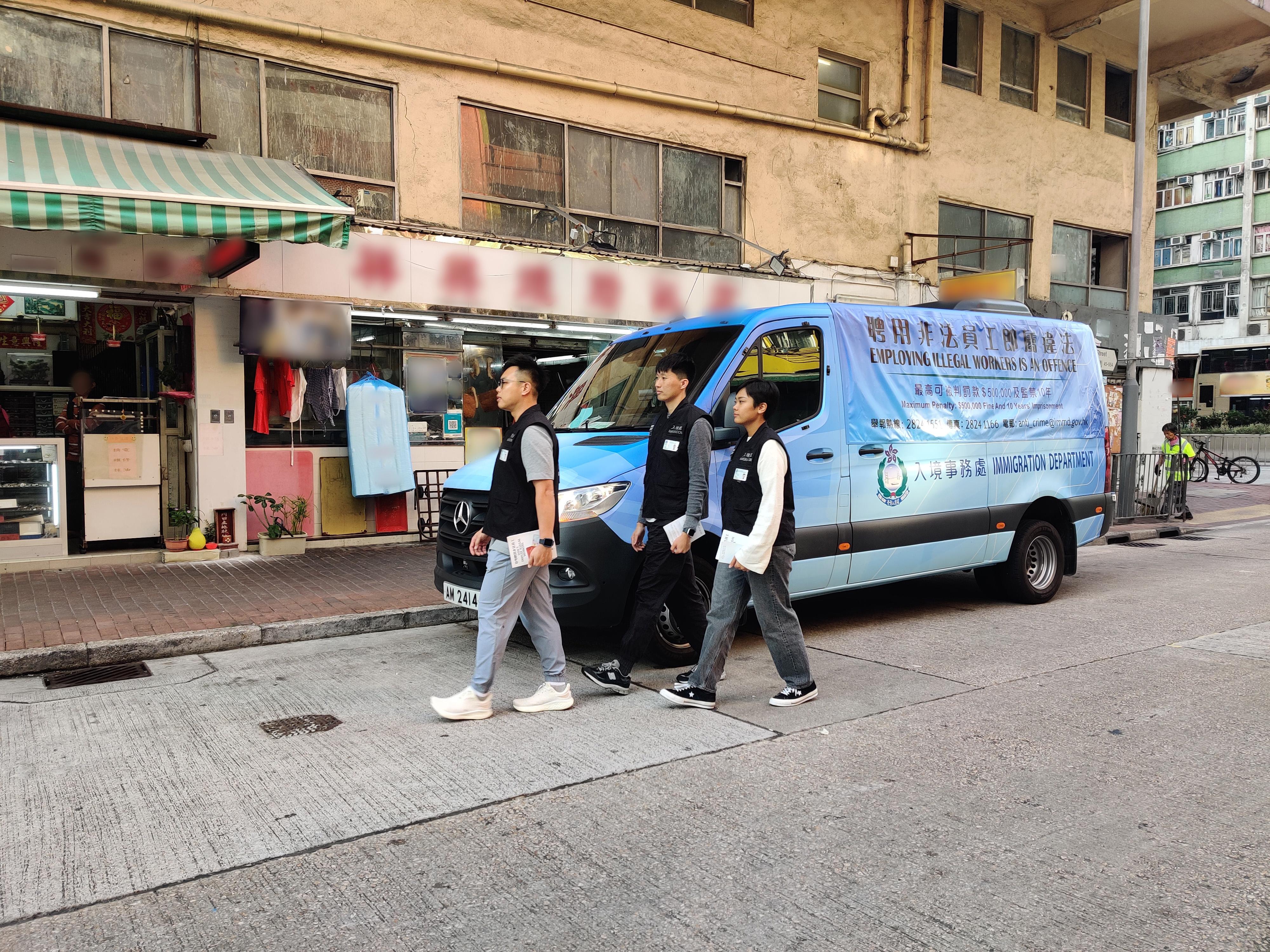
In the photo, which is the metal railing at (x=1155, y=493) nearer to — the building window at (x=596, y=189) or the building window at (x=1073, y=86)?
the building window at (x=596, y=189)

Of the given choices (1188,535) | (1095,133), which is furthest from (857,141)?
(1188,535)

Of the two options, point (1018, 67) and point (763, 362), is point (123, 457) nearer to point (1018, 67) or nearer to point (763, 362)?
point (763, 362)

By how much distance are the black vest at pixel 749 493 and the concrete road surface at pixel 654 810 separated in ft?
3.39

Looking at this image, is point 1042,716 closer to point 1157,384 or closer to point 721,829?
point 721,829

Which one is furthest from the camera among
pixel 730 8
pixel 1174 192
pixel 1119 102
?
pixel 1174 192

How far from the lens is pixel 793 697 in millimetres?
5406

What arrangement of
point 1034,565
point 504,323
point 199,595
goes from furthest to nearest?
point 504,323, point 1034,565, point 199,595

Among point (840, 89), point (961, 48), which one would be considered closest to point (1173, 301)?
point (961, 48)

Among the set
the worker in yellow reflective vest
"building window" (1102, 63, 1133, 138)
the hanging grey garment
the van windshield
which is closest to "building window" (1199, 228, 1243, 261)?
"building window" (1102, 63, 1133, 138)

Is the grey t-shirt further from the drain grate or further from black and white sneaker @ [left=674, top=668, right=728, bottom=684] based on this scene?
the drain grate

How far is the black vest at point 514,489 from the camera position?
5.09 metres

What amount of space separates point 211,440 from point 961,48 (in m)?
14.5

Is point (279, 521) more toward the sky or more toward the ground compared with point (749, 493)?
more toward the ground

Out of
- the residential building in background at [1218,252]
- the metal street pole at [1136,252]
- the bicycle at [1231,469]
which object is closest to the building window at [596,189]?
the metal street pole at [1136,252]
